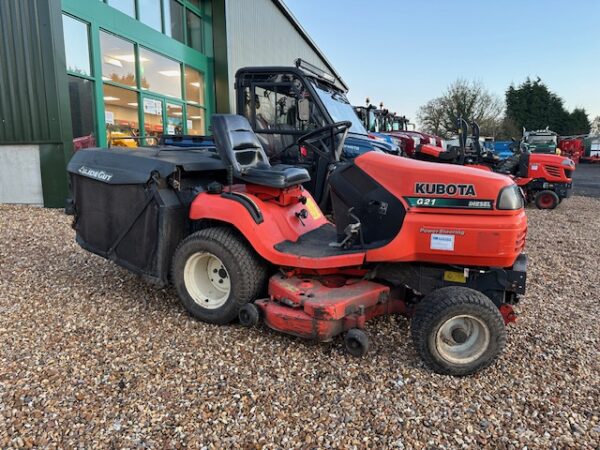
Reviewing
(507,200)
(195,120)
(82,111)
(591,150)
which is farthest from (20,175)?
(591,150)

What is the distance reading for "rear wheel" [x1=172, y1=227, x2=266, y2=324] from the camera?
300 cm

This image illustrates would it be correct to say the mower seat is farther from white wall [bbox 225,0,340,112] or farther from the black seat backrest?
white wall [bbox 225,0,340,112]

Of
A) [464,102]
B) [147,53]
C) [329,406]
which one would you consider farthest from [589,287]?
[464,102]

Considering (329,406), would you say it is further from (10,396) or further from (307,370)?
(10,396)

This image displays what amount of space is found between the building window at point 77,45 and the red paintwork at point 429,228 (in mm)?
6633

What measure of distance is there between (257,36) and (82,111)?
30.2 ft

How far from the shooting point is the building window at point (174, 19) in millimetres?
11266

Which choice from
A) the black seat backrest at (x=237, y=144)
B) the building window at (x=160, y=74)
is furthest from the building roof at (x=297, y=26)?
the black seat backrest at (x=237, y=144)

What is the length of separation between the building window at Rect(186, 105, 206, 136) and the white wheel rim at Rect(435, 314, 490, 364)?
1090 centimetres

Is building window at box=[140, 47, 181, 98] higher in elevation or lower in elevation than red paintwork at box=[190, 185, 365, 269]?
higher

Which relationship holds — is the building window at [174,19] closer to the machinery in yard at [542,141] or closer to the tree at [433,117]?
the machinery in yard at [542,141]

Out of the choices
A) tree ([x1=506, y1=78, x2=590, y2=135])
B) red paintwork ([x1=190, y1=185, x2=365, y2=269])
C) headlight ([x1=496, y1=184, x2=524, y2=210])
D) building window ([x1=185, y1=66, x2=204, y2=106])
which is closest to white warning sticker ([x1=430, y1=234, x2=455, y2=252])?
headlight ([x1=496, y1=184, x2=524, y2=210])

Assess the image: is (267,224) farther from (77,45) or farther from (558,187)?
(558,187)

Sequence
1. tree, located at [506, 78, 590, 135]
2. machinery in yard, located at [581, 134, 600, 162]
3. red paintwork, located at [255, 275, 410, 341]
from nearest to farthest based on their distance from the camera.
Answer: red paintwork, located at [255, 275, 410, 341] < machinery in yard, located at [581, 134, 600, 162] < tree, located at [506, 78, 590, 135]
